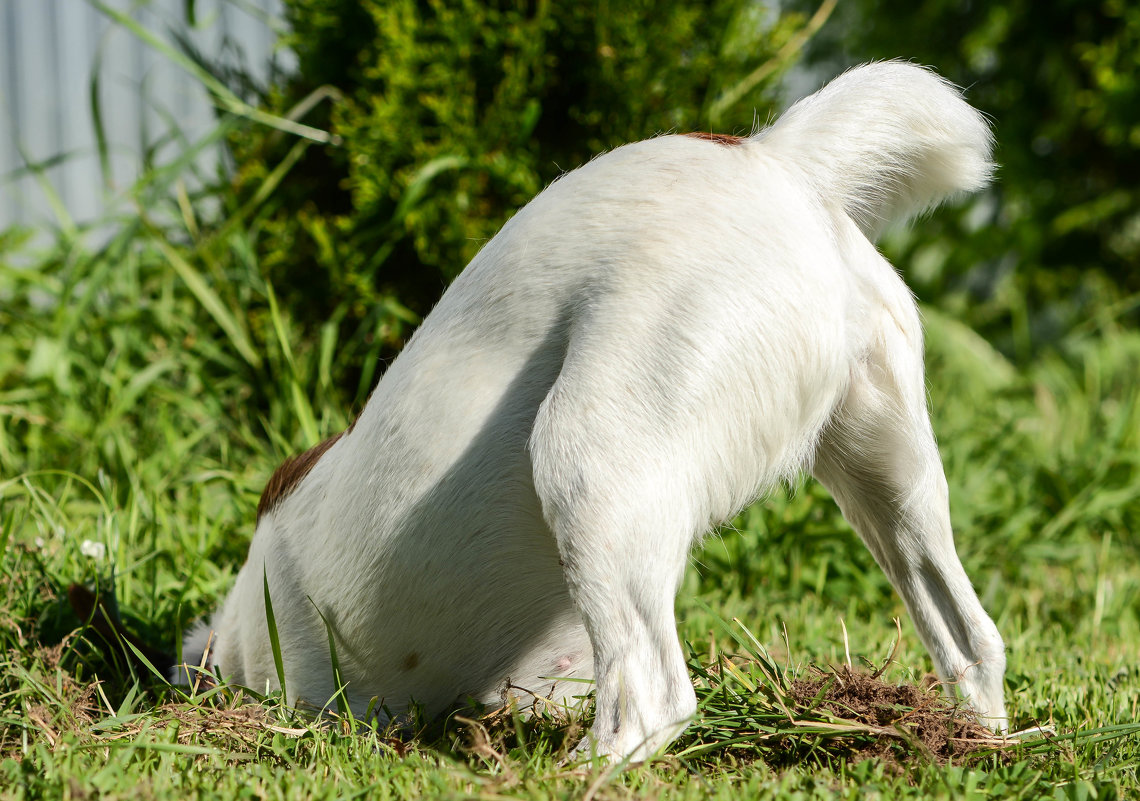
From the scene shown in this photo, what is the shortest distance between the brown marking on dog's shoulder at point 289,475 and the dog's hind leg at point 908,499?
107cm

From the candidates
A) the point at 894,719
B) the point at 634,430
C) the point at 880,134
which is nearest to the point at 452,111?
the point at 880,134

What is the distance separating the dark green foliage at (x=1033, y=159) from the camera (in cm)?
677

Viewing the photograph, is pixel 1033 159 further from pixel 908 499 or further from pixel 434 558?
pixel 434 558

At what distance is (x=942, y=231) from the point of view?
290 inches

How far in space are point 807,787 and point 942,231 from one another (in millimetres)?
6471

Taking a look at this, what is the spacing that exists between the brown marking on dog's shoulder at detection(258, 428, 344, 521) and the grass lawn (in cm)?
40

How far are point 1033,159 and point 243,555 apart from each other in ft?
20.5

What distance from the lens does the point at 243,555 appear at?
3.01 metres

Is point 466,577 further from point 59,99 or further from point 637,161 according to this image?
point 59,99

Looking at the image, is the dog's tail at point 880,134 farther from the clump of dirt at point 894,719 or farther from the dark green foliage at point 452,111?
the dark green foliage at point 452,111

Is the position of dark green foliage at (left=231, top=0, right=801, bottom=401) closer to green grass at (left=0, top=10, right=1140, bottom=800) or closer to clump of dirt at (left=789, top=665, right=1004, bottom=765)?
green grass at (left=0, top=10, right=1140, bottom=800)

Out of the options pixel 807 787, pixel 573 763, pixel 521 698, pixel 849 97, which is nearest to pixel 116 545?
pixel 521 698

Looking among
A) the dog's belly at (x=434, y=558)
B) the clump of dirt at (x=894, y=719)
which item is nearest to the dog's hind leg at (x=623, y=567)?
the dog's belly at (x=434, y=558)

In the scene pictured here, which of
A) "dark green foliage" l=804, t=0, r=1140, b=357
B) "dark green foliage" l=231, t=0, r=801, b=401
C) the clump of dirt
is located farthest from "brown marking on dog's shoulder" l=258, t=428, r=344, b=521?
"dark green foliage" l=804, t=0, r=1140, b=357
